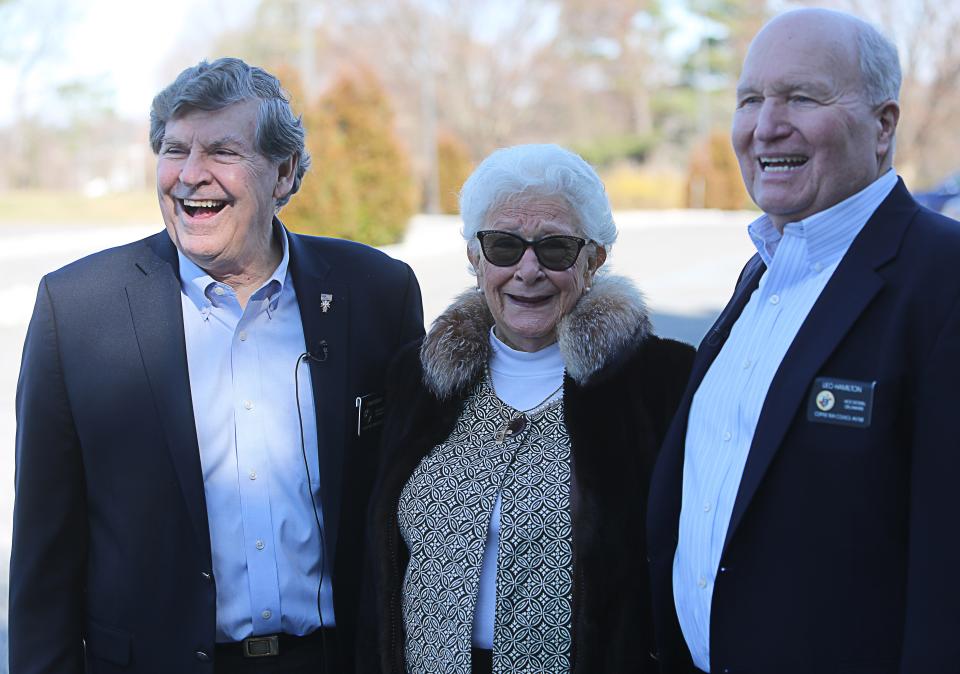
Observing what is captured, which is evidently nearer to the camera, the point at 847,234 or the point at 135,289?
the point at 847,234

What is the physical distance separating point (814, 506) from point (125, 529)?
1.82 m

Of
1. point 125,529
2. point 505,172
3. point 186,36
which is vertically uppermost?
point 186,36

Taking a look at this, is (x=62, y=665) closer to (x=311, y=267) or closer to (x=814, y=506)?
(x=311, y=267)

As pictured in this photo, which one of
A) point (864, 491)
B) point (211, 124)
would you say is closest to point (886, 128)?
point (864, 491)

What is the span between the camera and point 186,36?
5969cm

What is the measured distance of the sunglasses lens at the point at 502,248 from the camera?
283cm

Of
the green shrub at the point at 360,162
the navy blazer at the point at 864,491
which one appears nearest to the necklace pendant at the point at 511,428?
the navy blazer at the point at 864,491

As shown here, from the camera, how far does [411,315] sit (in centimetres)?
336

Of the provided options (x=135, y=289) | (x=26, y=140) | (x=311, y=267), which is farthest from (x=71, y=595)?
(x=26, y=140)

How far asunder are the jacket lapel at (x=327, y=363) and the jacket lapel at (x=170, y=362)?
0.36 m

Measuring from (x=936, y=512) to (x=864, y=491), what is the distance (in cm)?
15

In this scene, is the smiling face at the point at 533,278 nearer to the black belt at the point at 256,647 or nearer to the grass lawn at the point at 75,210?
the black belt at the point at 256,647

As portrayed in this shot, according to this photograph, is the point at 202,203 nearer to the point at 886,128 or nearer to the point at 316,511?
the point at 316,511

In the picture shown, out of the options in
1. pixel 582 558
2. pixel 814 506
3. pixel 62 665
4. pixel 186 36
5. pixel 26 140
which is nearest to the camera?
pixel 814 506
